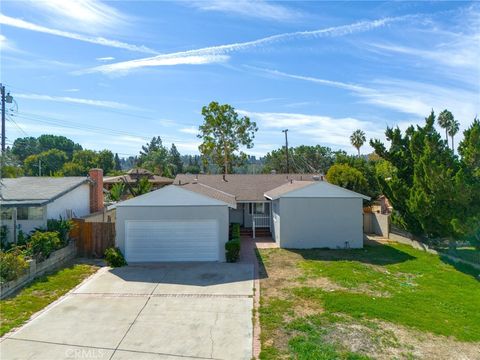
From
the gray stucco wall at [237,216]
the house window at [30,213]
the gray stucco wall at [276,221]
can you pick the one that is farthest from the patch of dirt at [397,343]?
the gray stucco wall at [237,216]

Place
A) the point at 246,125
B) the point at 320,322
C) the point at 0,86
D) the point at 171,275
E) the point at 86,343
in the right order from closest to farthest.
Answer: the point at 86,343 → the point at 320,322 → the point at 171,275 → the point at 0,86 → the point at 246,125

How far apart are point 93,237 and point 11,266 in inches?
209

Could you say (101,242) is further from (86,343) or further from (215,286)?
(86,343)

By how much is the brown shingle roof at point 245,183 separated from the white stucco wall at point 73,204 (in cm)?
661

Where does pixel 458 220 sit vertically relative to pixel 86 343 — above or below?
above

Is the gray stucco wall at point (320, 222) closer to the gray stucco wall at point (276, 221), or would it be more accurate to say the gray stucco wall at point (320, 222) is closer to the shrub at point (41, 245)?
the gray stucco wall at point (276, 221)

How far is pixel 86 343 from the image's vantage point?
27.1 feet

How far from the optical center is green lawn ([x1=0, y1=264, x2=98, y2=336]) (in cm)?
957

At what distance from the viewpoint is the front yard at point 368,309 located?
8141 millimetres

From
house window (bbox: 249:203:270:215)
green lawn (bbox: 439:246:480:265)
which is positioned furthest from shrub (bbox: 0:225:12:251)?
green lawn (bbox: 439:246:480:265)

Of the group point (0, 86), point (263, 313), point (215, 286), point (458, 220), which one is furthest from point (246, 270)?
point (0, 86)

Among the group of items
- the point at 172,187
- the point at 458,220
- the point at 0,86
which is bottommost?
the point at 458,220

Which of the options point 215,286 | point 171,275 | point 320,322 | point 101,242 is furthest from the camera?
point 101,242

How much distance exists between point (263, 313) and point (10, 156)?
37.4 feet
